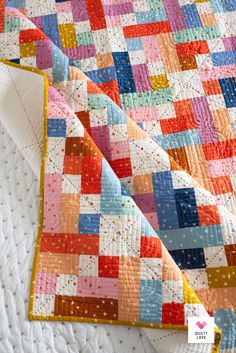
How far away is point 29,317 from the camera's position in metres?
1.11

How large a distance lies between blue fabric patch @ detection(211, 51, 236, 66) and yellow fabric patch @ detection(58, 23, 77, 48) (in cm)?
49

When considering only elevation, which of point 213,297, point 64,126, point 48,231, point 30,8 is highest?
point 30,8

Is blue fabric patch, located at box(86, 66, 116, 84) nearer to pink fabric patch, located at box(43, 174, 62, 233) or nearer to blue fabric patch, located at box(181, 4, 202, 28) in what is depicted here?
blue fabric patch, located at box(181, 4, 202, 28)

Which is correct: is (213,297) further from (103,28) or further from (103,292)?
→ (103,28)

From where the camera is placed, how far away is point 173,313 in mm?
1100

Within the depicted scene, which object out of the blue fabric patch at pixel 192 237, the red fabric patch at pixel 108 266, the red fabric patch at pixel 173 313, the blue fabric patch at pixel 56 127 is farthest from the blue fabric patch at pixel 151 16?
the red fabric patch at pixel 173 313

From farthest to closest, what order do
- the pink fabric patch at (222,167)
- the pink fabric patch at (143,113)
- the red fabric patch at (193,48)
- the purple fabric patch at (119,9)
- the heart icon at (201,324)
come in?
1. the purple fabric patch at (119,9)
2. the red fabric patch at (193,48)
3. the pink fabric patch at (143,113)
4. the pink fabric patch at (222,167)
5. the heart icon at (201,324)

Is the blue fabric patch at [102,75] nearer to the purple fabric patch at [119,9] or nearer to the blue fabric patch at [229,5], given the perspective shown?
the purple fabric patch at [119,9]

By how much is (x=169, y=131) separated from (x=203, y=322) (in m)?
0.64

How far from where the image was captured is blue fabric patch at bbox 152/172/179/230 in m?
1.28

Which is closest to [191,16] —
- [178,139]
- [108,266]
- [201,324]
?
[178,139]

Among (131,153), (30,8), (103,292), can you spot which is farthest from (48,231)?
(30,8)

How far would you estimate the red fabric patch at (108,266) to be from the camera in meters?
1.15

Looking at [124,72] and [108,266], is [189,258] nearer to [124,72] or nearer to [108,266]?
[108,266]
